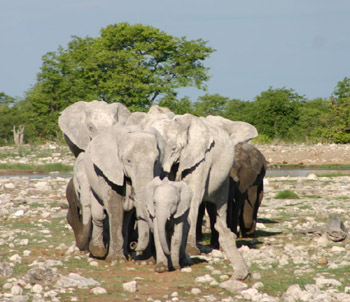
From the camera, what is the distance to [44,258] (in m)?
9.99

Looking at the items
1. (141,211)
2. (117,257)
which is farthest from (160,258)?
(117,257)

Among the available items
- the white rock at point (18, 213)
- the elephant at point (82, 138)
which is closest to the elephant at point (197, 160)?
the elephant at point (82, 138)

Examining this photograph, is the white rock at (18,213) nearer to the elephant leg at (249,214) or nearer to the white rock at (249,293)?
the elephant leg at (249,214)

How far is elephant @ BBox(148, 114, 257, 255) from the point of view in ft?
33.1

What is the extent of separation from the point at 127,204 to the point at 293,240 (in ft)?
11.7

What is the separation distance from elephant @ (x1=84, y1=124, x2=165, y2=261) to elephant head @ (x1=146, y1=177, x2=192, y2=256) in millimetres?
208

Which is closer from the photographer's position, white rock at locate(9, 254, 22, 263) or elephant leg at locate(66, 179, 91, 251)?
white rock at locate(9, 254, 22, 263)

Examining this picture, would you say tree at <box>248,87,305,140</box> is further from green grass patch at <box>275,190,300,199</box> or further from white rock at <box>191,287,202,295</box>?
white rock at <box>191,287,202,295</box>

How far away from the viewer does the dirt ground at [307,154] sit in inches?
1543

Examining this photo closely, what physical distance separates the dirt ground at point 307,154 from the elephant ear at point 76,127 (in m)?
26.9

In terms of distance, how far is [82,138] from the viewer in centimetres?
1170

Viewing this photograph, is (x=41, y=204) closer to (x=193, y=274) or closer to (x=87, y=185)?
(x=87, y=185)

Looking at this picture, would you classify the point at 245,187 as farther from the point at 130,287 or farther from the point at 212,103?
the point at 212,103

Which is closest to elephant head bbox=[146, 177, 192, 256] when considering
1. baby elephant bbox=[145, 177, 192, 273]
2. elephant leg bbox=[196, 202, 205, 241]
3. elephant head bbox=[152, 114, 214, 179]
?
baby elephant bbox=[145, 177, 192, 273]
